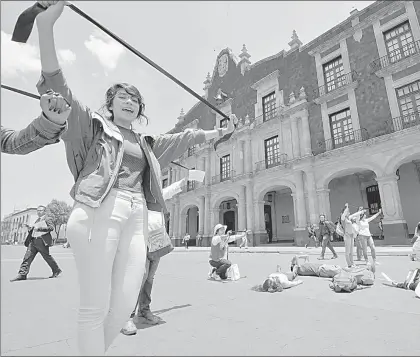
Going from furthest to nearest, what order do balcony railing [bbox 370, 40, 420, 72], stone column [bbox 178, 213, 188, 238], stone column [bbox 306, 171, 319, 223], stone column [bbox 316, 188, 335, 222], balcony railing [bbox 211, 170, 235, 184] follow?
stone column [bbox 178, 213, 188, 238] < balcony railing [bbox 211, 170, 235, 184] < stone column [bbox 306, 171, 319, 223] < stone column [bbox 316, 188, 335, 222] < balcony railing [bbox 370, 40, 420, 72]

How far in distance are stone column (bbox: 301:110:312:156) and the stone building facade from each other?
64 mm

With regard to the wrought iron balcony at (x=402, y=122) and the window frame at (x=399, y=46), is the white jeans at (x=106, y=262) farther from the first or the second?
the window frame at (x=399, y=46)

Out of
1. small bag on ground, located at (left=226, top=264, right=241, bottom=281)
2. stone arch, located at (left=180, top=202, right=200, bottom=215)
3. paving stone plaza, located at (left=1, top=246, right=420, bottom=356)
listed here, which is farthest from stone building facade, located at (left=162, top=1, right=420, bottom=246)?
paving stone plaza, located at (left=1, top=246, right=420, bottom=356)

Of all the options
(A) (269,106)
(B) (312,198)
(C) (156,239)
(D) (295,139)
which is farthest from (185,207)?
(C) (156,239)

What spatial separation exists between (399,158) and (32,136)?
14.7 m

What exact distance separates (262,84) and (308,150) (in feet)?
24.0

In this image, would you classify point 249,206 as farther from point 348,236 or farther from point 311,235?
point 348,236

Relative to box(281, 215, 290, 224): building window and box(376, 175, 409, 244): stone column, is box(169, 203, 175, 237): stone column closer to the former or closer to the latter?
box(281, 215, 290, 224): building window

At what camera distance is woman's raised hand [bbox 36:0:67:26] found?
3.97 ft

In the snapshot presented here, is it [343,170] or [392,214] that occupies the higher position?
[343,170]

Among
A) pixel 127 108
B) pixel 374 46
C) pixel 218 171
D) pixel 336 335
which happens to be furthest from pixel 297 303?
pixel 218 171

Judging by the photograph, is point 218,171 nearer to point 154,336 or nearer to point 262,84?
point 262,84

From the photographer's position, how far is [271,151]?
18.2 m

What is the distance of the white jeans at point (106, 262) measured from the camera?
1.32 m
